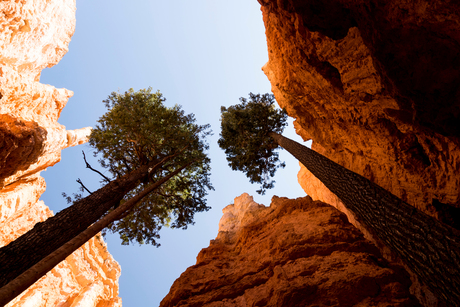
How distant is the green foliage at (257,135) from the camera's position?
1355 centimetres

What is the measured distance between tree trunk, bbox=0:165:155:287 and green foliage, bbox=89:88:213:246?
2525mm

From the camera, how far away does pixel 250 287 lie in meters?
5.14

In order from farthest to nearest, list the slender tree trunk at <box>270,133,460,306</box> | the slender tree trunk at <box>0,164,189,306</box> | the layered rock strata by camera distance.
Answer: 1. the layered rock strata
2. the slender tree trunk at <box>270,133,460,306</box>
3. the slender tree trunk at <box>0,164,189,306</box>

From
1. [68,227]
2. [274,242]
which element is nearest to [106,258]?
[68,227]

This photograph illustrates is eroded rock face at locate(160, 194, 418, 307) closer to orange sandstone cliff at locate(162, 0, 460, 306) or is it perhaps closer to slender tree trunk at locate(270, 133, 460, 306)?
orange sandstone cliff at locate(162, 0, 460, 306)

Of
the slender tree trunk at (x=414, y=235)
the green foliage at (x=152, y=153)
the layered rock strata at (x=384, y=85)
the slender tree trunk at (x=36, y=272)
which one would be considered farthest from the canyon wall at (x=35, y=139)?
the slender tree trunk at (x=414, y=235)

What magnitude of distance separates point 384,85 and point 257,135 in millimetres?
8776

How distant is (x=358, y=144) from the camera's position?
28.2 ft

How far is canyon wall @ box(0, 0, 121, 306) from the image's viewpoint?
360 inches

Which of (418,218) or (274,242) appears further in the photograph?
(274,242)

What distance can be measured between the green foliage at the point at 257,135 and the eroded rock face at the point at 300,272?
5954 mm

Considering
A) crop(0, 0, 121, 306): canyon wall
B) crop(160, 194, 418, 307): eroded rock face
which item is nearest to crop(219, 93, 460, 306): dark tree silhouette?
crop(160, 194, 418, 307): eroded rock face

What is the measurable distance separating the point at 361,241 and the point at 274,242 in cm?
228

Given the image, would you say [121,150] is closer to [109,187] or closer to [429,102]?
[109,187]
